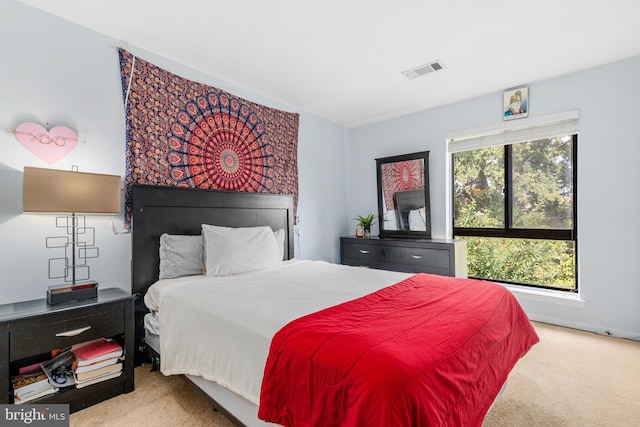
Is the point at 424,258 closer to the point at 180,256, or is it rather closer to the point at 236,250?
the point at 236,250

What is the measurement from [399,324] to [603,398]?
5.47 ft

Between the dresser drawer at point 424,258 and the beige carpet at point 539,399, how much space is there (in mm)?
1099

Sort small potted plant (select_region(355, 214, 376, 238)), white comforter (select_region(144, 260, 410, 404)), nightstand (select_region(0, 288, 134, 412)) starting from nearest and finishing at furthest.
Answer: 1. white comforter (select_region(144, 260, 410, 404))
2. nightstand (select_region(0, 288, 134, 412))
3. small potted plant (select_region(355, 214, 376, 238))

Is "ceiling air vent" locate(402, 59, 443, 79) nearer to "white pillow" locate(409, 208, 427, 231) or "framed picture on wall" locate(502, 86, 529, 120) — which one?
"framed picture on wall" locate(502, 86, 529, 120)

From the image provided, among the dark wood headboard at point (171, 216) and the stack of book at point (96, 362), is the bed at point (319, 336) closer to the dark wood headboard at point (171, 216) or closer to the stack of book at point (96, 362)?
the dark wood headboard at point (171, 216)

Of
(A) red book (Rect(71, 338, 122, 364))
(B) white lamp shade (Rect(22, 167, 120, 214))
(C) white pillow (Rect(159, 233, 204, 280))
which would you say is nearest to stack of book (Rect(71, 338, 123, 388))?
(A) red book (Rect(71, 338, 122, 364))

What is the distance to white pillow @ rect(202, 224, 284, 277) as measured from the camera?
238 centimetres

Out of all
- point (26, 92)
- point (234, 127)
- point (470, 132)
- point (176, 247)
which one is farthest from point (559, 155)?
point (26, 92)

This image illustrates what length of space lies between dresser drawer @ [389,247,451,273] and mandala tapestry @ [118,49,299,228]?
1.48 meters

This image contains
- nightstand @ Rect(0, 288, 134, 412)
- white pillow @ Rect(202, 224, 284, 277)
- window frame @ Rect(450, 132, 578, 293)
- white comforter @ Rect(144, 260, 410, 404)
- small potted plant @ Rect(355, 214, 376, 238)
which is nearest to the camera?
white comforter @ Rect(144, 260, 410, 404)

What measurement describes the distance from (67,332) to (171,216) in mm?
1022

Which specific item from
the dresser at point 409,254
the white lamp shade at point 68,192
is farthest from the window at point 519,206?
the white lamp shade at point 68,192

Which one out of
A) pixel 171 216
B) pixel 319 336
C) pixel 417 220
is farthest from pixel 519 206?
pixel 171 216

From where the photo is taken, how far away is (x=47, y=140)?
200 cm
